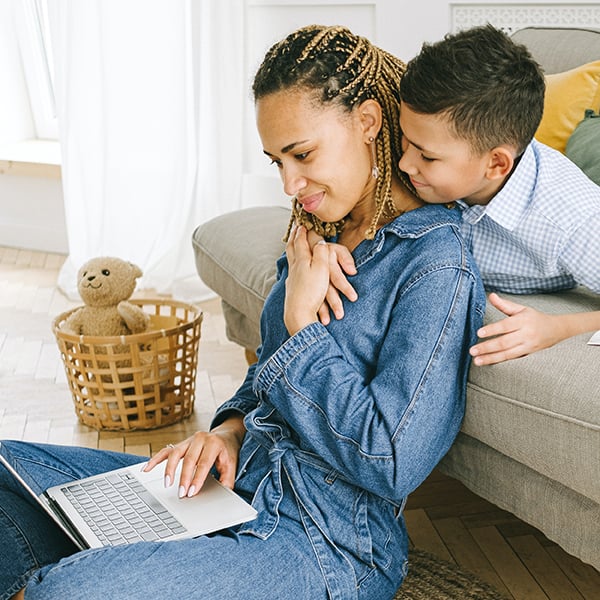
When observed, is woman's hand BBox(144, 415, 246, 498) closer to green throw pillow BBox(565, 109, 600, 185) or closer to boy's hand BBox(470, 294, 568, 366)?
boy's hand BBox(470, 294, 568, 366)

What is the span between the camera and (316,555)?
1199 millimetres

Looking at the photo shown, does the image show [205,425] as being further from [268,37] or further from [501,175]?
[268,37]

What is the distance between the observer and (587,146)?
71.7 inches

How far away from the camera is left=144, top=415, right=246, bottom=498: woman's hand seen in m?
1.29

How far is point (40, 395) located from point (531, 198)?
1648mm

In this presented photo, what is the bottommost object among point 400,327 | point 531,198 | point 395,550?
point 395,550

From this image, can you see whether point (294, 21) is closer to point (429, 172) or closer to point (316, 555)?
point (429, 172)

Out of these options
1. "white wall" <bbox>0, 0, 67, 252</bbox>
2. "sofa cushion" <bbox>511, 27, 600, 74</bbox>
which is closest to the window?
"white wall" <bbox>0, 0, 67, 252</bbox>

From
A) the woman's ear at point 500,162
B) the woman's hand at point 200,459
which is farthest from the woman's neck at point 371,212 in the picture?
the woman's hand at point 200,459

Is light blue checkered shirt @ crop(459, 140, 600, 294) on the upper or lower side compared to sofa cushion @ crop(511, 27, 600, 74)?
lower

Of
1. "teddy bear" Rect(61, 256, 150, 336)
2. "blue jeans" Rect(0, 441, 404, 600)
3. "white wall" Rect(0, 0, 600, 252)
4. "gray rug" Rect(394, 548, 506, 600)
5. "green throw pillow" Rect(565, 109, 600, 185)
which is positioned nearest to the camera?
"blue jeans" Rect(0, 441, 404, 600)

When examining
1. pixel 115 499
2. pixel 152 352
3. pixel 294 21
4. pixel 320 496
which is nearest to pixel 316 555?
pixel 320 496

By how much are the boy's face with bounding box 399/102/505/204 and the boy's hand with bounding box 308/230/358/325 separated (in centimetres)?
14

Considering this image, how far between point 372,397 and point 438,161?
319 millimetres
